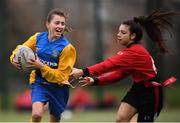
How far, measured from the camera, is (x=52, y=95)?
915 cm

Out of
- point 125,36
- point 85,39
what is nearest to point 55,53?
point 125,36

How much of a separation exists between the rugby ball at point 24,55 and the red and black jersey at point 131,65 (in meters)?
0.74

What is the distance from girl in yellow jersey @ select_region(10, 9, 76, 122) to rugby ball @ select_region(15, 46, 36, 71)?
63 millimetres

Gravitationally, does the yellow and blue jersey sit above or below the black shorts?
above

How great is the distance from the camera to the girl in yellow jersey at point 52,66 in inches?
351

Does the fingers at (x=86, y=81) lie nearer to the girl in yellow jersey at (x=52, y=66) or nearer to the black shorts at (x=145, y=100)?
the girl in yellow jersey at (x=52, y=66)

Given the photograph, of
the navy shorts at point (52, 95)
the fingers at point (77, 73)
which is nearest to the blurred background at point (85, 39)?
the navy shorts at point (52, 95)

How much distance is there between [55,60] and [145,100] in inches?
47.5

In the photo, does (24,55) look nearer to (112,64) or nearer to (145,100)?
(112,64)

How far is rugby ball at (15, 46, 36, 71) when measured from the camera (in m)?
8.84

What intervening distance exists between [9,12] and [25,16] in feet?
2.30

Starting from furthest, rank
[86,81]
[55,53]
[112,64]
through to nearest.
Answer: [55,53] → [86,81] → [112,64]

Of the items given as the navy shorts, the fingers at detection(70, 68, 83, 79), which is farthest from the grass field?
the fingers at detection(70, 68, 83, 79)

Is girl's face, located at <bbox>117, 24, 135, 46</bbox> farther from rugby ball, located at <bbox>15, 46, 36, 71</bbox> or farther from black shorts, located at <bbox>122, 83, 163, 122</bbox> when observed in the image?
rugby ball, located at <bbox>15, 46, 36, 71</bbox>
